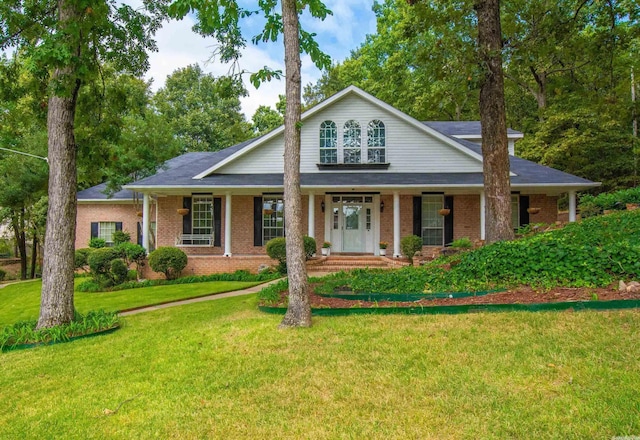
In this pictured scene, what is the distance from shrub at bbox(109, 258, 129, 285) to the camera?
40.3 ft

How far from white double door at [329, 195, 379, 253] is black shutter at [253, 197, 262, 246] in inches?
106

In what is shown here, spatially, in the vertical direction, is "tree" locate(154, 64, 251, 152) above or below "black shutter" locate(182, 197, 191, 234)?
above

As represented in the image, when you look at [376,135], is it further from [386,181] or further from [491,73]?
[491,73]

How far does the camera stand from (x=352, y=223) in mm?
14414

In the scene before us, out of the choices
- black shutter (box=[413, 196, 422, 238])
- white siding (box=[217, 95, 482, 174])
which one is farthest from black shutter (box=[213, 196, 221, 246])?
black shutter (box=[413, 196, 422, 238])

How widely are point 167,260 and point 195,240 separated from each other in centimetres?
206

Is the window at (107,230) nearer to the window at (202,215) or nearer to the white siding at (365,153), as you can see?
the window at (202,215)

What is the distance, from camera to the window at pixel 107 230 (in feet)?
55.7

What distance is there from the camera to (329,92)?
113 feet

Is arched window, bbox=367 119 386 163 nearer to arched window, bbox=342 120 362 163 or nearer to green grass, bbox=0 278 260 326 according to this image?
arched window, bbox=342 120 362 163

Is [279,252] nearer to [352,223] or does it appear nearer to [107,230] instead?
[352,223]

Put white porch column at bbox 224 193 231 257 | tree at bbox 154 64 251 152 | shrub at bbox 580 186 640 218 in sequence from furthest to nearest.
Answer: tree at bbox 154 64 251 152, white porch column at bbox 224 193 231 257, shrub at bbox 580 186 640 218

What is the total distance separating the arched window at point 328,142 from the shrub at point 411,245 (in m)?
Answer: 4.06

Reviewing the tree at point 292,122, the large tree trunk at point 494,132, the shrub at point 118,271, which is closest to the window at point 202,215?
the shrub at point 118,271
